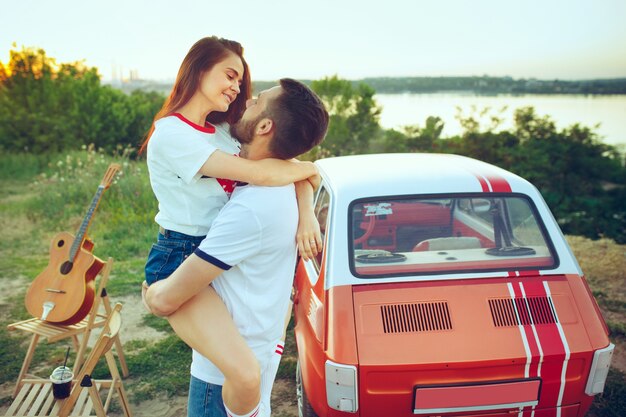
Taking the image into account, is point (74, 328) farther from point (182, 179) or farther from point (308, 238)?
point (308, 238)

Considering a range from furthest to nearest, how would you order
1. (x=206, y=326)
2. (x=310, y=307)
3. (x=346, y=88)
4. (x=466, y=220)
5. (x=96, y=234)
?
(x=346, y=88) < (x=96, y=234) < (x=466, y=220) < (x=310, y=307) < (x=206, y=326)

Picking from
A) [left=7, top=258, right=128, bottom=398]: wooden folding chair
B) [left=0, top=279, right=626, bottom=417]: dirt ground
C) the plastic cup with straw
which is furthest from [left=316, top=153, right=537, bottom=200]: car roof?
the plastic cup with straw

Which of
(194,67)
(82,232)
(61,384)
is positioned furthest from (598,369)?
(82,232)

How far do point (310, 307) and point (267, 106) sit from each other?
142 cm

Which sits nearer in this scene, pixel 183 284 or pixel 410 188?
pixel 183 284

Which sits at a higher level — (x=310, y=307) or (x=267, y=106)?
(x=267, y=106)

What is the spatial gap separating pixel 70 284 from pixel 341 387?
2.49 metres

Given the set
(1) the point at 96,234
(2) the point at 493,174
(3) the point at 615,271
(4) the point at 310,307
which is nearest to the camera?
(4) the point at 310,307

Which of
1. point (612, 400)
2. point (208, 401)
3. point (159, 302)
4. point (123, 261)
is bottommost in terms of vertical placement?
point (123, 261)

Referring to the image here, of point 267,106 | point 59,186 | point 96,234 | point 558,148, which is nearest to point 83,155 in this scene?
point 59,186

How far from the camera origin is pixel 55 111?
834 inches

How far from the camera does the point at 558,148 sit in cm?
1084

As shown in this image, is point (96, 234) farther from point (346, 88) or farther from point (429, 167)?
point (346, 88)

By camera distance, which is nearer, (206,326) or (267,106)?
(206,326)
